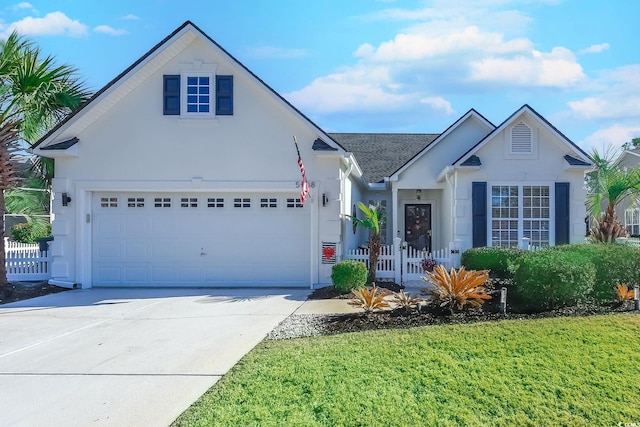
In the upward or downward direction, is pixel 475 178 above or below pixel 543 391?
above

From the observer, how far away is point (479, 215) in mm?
14336

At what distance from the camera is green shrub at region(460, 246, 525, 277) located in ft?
41.0

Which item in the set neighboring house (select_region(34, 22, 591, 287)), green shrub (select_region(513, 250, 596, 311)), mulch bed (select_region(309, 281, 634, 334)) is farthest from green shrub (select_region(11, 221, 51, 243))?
green shrub (select_region(513, 250, 596, 311))

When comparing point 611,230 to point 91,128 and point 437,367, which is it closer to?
point 437,367

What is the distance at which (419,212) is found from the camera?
1981 cm

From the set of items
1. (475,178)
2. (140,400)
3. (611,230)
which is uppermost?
(475,178)

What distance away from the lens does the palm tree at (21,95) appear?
41.4 feet

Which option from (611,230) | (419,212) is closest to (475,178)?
(611,230)

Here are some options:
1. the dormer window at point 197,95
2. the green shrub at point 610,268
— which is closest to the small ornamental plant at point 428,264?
the green shrub at point 610,268

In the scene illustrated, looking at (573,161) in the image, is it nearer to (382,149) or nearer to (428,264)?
(428,264)

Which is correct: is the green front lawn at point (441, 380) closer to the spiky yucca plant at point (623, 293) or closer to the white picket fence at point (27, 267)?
the spiky yucca plant at point (623, 293)

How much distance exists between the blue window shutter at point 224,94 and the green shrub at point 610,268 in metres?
8.76

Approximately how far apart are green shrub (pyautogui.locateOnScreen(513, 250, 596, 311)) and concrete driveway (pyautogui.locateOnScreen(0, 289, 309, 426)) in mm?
4318

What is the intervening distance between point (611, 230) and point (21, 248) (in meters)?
20.5
